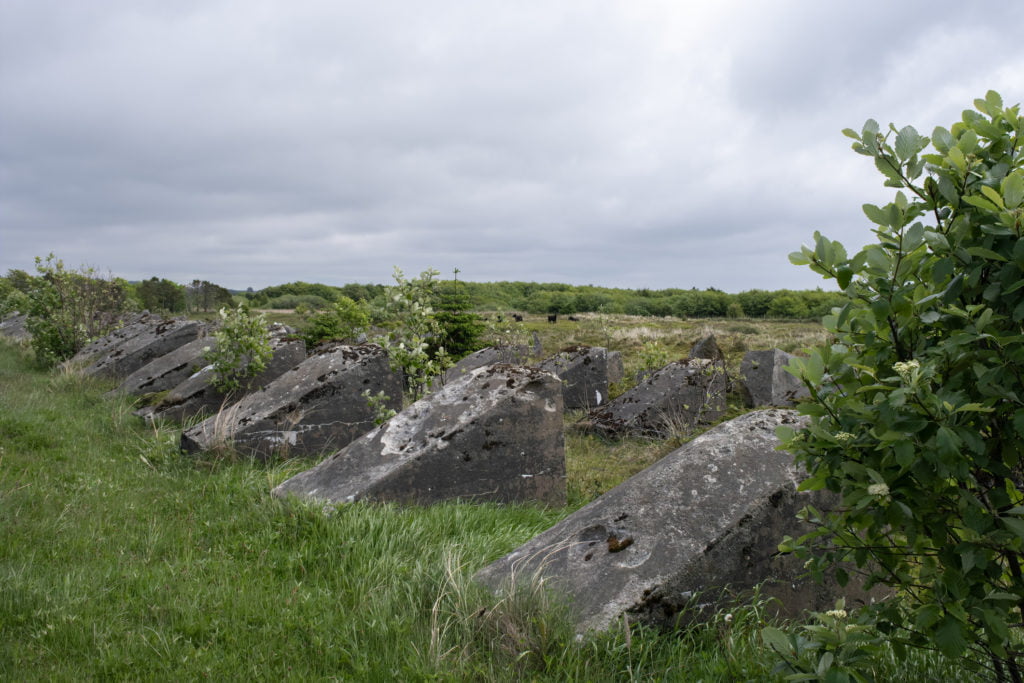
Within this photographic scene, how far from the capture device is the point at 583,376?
45.2 ft

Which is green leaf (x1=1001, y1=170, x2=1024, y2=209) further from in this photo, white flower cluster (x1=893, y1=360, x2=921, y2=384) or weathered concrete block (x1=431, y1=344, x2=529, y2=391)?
weathered concrete block (x1=431, y1=344, x2=529, y2=391)

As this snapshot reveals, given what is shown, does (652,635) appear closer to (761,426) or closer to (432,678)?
(432,678)

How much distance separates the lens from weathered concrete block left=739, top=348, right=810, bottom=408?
1278 cm

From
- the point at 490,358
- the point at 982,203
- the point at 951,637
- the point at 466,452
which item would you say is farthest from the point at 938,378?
the point at 490,358

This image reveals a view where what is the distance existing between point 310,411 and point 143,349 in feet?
31.7

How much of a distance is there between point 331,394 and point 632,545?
6.09 m

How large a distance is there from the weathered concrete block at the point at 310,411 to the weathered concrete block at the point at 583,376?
5.11 m

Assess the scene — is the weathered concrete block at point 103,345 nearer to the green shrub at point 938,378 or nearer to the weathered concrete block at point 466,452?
the weathered concrete block at point 466,452

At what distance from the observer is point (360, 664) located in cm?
340

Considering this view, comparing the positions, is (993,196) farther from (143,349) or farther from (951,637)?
(143,349)

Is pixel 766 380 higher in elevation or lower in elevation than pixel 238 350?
lower

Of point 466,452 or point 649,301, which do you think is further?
point 649,301

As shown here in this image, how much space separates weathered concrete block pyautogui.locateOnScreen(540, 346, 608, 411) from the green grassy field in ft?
22.4

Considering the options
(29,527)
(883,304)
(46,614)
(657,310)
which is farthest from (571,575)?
(657,310)
